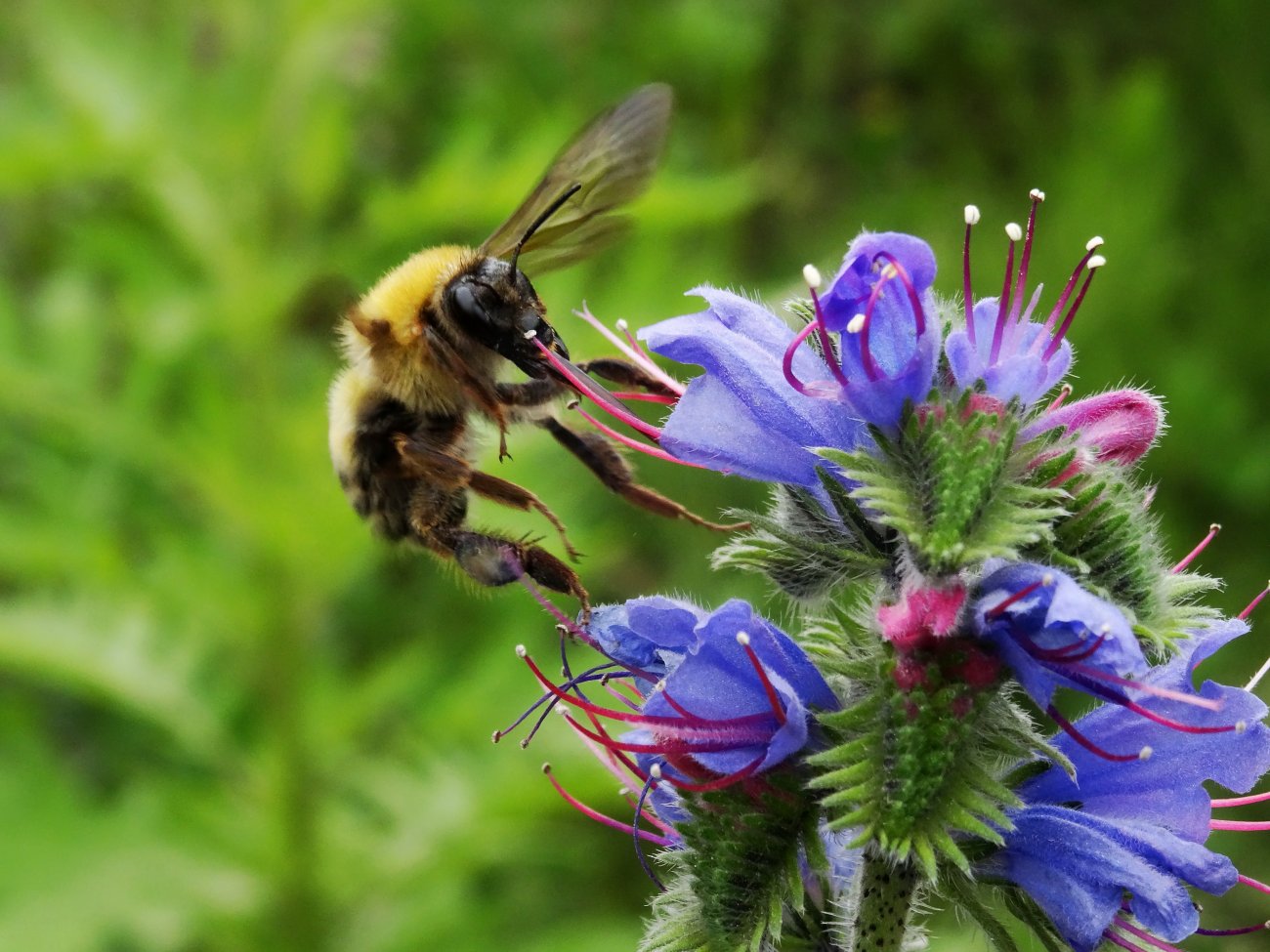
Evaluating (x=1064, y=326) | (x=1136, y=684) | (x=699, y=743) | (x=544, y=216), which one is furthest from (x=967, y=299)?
(x=544, y=216)

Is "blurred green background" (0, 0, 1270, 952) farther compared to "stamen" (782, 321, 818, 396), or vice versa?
"blurred green background" (0, 0, 1270, 952)

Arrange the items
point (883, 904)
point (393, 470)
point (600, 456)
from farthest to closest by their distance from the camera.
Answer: point (393, 470), point (600, 456), point (883, 904)

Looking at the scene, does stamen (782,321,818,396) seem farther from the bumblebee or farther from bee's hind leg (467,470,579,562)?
bee's hind leg (467,470,579,562)

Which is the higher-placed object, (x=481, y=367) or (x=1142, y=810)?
(x=481, y=367)

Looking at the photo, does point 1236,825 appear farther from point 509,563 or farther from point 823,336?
point 509,563

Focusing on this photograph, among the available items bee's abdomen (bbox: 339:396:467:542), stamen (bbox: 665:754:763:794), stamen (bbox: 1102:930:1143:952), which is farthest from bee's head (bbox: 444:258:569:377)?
stamen (bbox: 1102:930:1143:952)

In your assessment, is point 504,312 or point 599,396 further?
point 504,312
